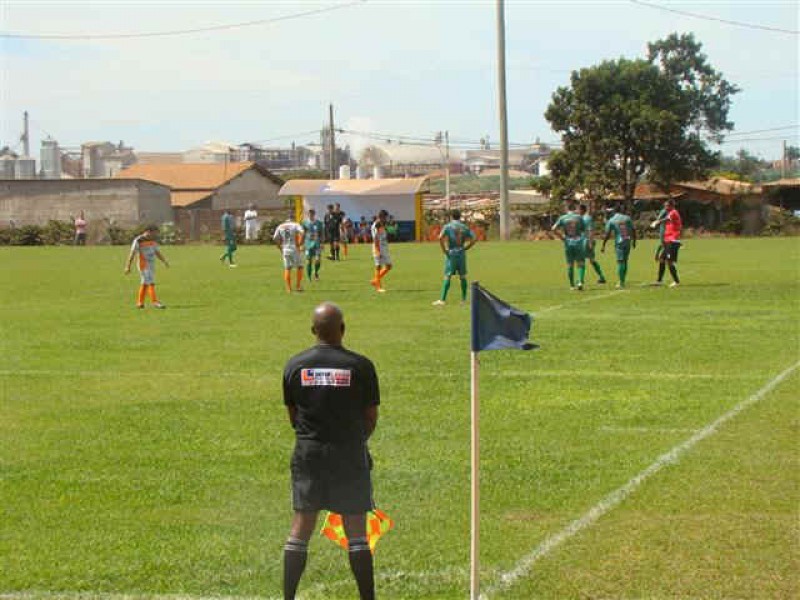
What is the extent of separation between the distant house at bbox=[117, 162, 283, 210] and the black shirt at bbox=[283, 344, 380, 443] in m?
90.8

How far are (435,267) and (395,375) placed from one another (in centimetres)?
2308

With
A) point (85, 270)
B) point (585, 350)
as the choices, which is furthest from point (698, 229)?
point (585, 350)

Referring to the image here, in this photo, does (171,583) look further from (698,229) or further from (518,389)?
(698,229)

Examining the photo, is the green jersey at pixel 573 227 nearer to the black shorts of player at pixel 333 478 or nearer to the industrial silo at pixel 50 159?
the black shorts of player at pixel 333 478

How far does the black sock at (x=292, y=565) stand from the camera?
6.84 meters

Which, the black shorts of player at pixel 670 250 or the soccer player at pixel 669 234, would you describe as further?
the black shorts of player at pixel 670 250

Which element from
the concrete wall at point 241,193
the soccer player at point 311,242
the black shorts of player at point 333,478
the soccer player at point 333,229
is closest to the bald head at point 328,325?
the black shorts of player at point 333,478

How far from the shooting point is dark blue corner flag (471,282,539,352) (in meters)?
7.28

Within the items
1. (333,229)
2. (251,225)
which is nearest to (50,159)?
(251,225)

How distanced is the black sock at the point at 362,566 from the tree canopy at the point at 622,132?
63553mm

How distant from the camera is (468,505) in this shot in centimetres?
926

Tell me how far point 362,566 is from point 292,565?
365mm

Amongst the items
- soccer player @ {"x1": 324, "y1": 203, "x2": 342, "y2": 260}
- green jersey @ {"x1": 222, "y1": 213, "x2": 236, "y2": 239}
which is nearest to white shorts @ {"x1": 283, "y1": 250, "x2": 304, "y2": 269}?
green jersey @ {"x1": 222, "y1": 213, "x2": 236, "y2": 239}

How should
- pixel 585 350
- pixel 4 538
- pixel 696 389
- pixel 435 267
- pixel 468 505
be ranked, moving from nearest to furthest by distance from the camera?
pixel 4 538
pixel 468 505
pixel 696 389
pixel 585 350
pixel 435 267
